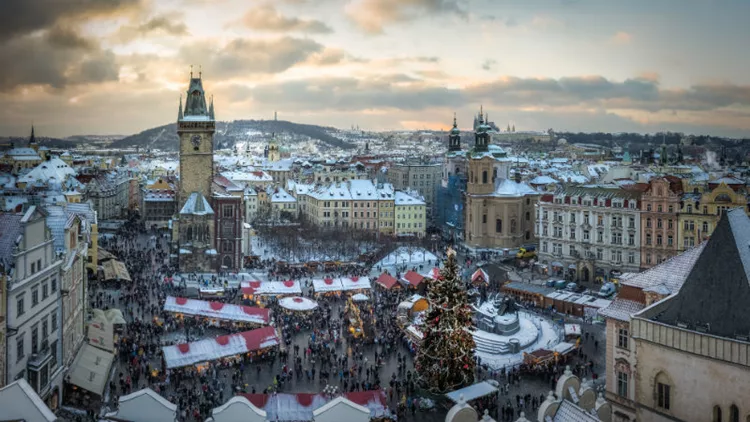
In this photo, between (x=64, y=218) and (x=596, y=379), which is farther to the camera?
(x=596, y=379)

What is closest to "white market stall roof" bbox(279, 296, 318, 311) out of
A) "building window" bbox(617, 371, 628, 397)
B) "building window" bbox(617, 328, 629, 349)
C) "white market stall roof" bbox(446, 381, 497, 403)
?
"white market stall roof" bbox(446, 381, 497, 403)

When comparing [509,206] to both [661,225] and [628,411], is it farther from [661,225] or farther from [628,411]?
[628,411]

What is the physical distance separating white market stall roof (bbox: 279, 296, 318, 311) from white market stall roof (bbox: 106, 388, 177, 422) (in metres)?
19.1

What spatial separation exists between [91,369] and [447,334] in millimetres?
14438

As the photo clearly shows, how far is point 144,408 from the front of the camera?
19.8 meters

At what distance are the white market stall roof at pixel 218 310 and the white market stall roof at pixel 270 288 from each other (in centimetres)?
544

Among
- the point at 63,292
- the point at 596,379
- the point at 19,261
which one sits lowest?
the point at 596,379

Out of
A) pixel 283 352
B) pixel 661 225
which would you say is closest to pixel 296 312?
pixel 283 352

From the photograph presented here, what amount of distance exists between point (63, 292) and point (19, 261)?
4372mm

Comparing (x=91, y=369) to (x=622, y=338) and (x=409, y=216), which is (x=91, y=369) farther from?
(x=409, y=216)

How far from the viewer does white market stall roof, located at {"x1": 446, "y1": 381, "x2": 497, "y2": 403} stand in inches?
995

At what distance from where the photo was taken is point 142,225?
279 ft

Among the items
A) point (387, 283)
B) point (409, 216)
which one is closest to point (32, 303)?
point (387, 283)

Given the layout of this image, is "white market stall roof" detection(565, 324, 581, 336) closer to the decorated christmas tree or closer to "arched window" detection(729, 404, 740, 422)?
the decorated christmas tree
